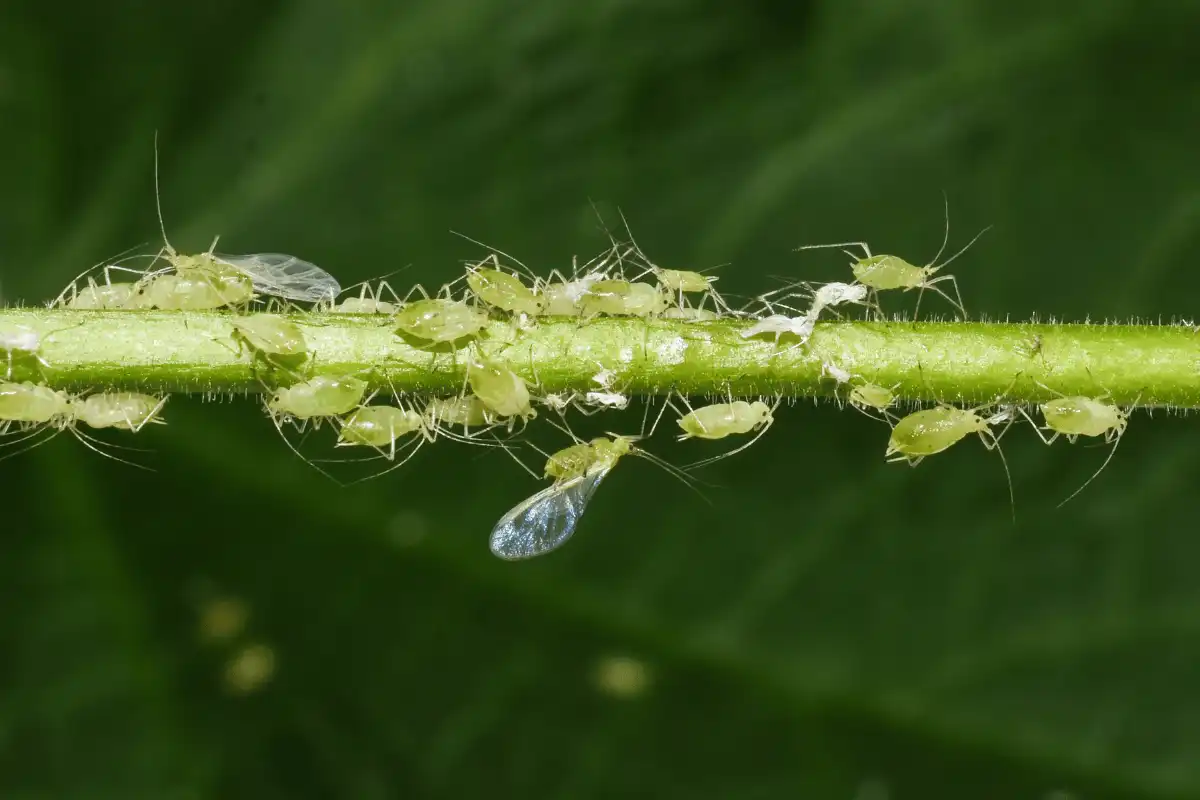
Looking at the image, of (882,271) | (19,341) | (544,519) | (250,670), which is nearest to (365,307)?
(19,341)

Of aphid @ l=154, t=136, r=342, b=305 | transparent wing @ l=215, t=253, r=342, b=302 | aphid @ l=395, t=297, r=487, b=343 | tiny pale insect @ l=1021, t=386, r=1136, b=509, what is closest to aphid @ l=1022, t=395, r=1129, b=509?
tiny pale insect @ l=1021, t=386, r=1136, b=509

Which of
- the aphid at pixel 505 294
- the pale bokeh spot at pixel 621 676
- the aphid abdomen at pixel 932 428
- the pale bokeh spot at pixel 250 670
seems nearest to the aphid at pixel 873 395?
the aphid abdomen at pixel 932 428

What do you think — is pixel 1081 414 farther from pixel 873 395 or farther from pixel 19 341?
pixel 19 341

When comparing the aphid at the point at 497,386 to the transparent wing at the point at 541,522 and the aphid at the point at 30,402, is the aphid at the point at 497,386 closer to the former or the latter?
the aphid at the point at 30,402

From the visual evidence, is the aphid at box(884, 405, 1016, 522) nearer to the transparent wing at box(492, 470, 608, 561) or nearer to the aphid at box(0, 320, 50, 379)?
the transparent wing at box(492, 470, 608, 561)

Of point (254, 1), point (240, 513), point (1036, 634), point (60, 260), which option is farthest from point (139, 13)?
point (1036, 634)

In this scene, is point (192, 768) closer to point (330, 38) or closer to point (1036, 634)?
point (330, 38)
